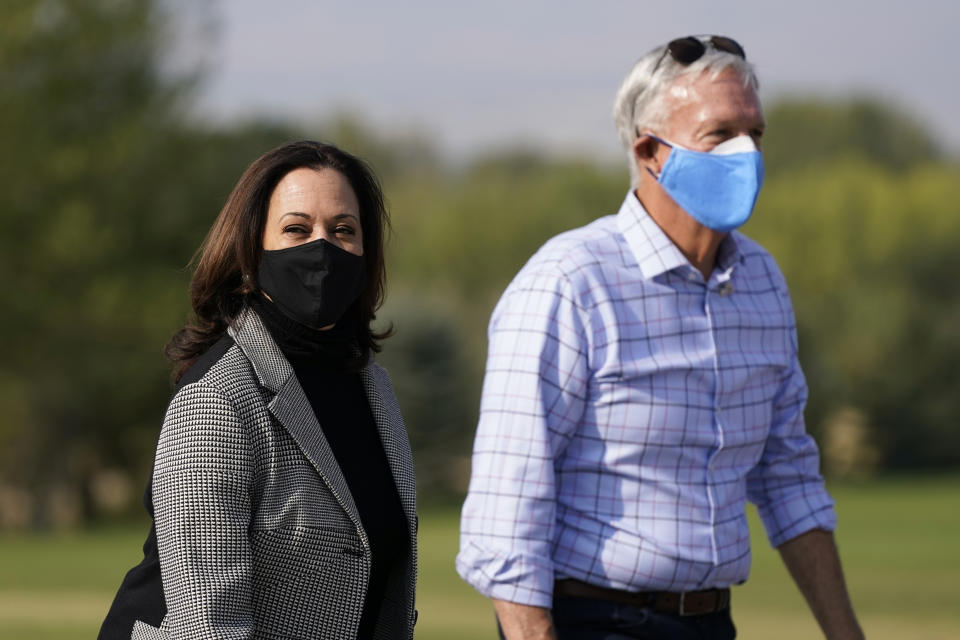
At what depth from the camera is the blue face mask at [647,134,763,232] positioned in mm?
3637

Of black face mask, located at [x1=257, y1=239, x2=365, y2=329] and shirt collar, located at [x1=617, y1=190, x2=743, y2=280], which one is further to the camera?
shirt collar, located at [x1=617, y1=190, x2=743, y2=280]

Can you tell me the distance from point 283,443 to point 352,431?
308mm

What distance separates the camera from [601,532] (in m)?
3.39

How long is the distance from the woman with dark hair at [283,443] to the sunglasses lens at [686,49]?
90 centimetres

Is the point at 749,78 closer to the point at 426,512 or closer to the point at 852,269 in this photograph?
the point at 426,512

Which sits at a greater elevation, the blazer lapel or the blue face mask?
the blue face mask

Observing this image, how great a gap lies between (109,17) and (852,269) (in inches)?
1339

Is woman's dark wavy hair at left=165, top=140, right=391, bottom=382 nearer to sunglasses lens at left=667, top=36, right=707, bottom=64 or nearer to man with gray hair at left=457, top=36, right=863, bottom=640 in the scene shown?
man with gray hair at left=457, top=36, right=863, bottom=640

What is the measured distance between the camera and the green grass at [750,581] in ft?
46.6

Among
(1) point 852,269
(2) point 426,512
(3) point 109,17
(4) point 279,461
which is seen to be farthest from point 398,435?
(1) point 852,269

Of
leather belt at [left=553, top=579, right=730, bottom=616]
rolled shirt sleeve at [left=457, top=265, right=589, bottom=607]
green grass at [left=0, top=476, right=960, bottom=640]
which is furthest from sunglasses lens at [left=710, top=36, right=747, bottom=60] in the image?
green grass at [left=0, top=476, right=960, bottom=640]

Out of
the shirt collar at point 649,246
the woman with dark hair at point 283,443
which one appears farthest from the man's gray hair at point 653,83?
the woman with dark hair at point 283,443

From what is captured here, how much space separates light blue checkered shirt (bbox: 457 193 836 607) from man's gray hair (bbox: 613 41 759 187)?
0.27m

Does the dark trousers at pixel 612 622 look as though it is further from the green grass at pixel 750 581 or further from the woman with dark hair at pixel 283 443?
the green grass at pixel 750 581
